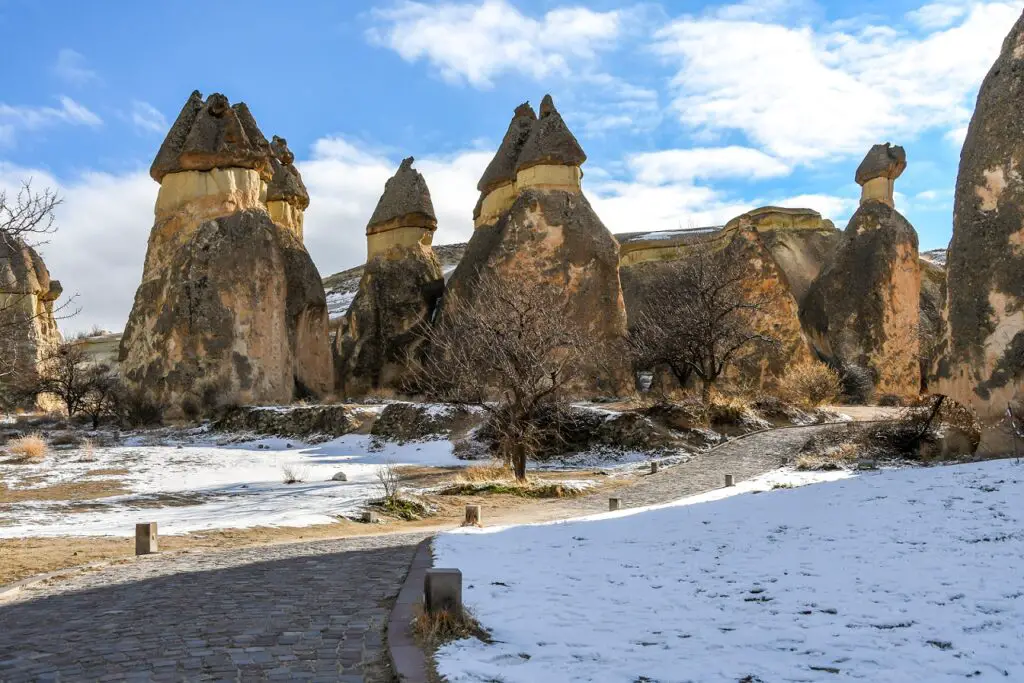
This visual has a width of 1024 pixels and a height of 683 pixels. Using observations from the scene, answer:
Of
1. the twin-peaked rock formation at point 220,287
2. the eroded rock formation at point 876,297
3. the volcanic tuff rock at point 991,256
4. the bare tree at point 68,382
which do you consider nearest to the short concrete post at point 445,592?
the volcanic tuff rock at point 991,256

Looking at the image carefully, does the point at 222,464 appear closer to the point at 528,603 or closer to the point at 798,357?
the point at 528,603

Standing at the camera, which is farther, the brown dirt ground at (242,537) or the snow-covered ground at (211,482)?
the snow-covered ground at (211,482)

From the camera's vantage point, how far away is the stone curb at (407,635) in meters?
4.09

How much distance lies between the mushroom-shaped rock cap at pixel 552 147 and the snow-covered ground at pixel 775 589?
19112mm

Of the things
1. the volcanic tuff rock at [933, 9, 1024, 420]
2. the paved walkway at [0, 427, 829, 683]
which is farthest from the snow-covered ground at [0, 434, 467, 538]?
the volcanic tuff rock at [933, 9, 1024, 420]

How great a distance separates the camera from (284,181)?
32.3m

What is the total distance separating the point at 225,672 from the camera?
4.18 meters

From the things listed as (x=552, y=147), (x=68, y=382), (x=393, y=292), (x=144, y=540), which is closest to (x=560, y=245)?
(x=552, y=147)

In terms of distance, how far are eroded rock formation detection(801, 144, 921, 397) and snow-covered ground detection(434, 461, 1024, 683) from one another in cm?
2316

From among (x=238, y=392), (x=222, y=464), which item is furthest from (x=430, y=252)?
(x=222, y=464)

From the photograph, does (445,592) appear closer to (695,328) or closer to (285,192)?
(695,328)

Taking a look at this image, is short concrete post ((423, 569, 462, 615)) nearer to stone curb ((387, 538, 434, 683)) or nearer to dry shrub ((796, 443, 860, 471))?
stone curb ((387, 538, 434, 683))

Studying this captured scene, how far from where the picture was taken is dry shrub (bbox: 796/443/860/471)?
13.0m

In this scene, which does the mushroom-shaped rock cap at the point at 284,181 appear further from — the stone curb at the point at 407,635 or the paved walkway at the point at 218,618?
the stone curb at the point at 407,635
